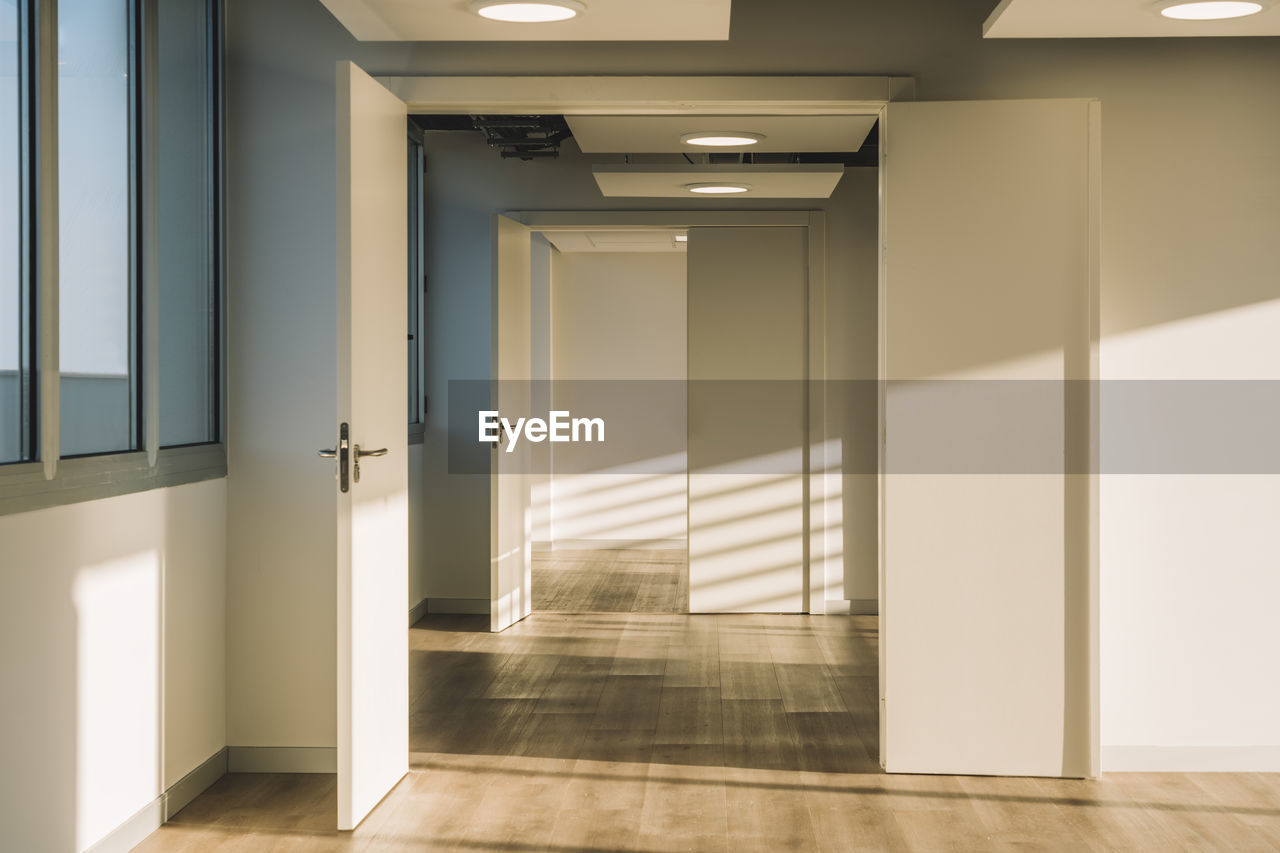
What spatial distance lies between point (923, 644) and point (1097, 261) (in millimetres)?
1373

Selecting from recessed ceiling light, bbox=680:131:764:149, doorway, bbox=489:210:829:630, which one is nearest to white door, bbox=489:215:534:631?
doorway, bbox=489:210:829:630

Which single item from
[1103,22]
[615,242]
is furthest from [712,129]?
[615,242]

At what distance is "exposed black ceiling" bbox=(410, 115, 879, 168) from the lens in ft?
19.9

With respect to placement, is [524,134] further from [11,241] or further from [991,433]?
[11,241]

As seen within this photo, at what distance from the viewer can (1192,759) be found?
13.5 feet

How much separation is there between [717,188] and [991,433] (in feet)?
9.04

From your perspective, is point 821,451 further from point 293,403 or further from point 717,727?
point 293,403

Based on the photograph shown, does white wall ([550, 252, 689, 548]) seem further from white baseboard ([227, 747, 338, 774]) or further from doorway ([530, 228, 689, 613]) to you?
white baseboard ([227, 747, 338, 774])

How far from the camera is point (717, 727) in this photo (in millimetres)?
4668

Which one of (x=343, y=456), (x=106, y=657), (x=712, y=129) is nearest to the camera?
(x=106, y=657)

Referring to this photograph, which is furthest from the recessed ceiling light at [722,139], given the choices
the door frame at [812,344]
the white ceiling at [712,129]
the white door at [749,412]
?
the white door at [749,412]

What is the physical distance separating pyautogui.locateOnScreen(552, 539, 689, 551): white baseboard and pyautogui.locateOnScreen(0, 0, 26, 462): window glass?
7587 millimetres

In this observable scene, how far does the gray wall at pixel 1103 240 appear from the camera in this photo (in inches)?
158

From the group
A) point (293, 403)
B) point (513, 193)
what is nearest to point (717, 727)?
point (293, 403)
